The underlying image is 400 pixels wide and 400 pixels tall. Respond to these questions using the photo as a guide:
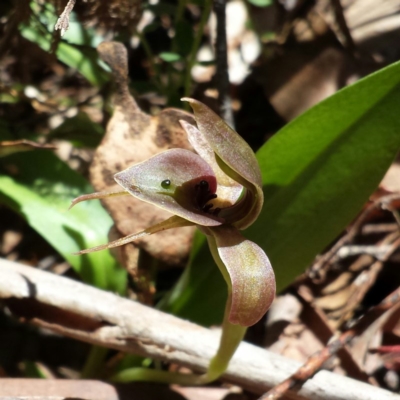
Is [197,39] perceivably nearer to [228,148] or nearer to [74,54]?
[74,54]

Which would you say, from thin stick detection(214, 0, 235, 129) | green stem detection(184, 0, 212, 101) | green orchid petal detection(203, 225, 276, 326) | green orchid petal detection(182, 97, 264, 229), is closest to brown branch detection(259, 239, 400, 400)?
green orchid petal detection(203, 225, 276, 326)

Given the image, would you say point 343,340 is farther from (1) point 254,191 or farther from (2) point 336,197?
(1) point 254,191

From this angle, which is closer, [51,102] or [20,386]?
[20,386]

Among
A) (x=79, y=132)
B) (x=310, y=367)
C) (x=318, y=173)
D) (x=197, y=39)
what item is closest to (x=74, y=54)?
(x=79, y=132)

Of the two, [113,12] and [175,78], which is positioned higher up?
[113,12]

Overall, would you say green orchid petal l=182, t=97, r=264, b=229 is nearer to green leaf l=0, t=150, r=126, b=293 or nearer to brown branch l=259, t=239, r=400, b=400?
brown branch l=259, t=239, r=400, b=400

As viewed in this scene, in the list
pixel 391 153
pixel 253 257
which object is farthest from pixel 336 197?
pixel 253 257

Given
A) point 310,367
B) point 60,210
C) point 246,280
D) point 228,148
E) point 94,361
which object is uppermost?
point 228,148

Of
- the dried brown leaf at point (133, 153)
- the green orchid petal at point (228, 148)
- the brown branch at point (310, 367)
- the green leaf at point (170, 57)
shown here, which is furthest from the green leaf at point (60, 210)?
the green orchid petal at point (228, 148)
